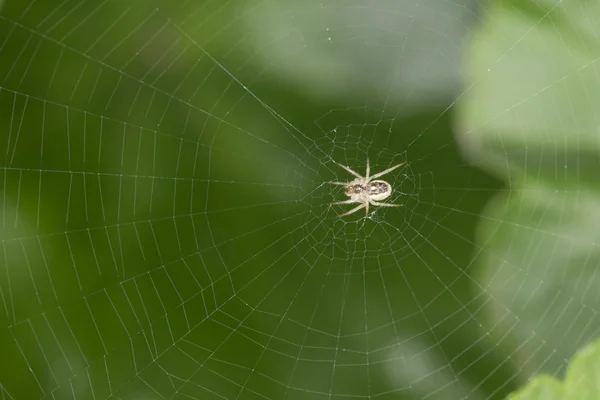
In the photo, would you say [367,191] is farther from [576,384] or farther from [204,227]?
[576,384]

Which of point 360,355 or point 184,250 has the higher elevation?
point 184,250

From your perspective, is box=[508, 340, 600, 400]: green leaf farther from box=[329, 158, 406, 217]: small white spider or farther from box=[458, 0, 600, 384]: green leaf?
box=[329, 158, 406, 217]: small white spider

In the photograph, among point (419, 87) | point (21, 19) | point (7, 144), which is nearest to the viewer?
point (21, 19)

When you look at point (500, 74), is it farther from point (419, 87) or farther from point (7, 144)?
point (7, 144)

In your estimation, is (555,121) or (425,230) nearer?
(555,121)

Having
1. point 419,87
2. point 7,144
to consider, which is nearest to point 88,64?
point 7,144

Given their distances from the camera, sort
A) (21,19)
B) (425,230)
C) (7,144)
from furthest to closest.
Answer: (425,230)
(7,144)
(21,19)
